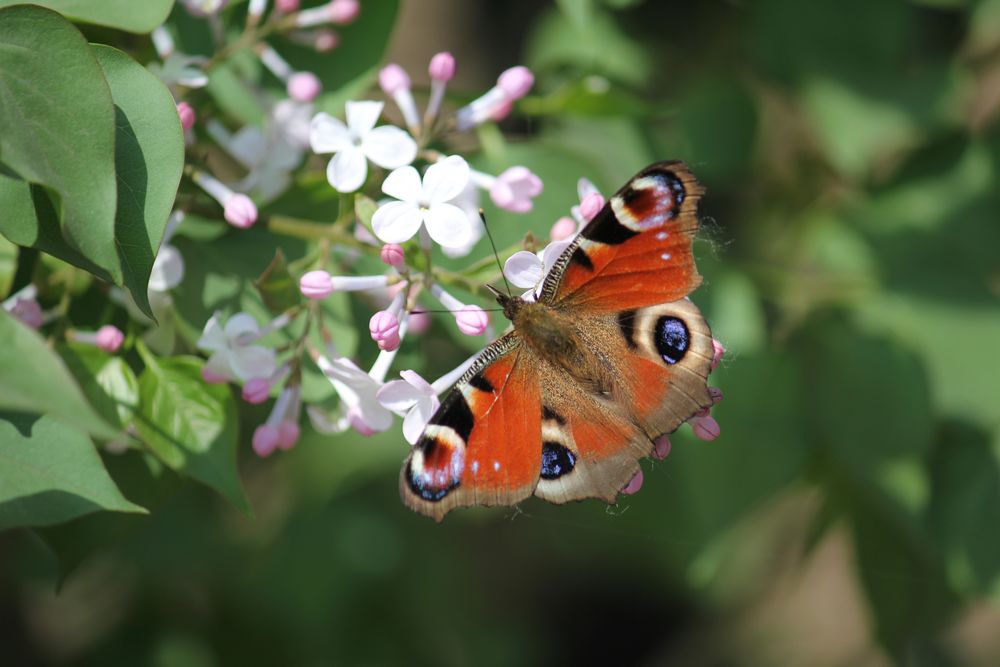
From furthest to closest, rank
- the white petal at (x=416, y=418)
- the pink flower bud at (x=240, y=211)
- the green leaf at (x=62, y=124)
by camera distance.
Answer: the pink flower bud at (x=240, y=211) → the white petal at (x=416, y=418) → the green leaf at (x=62, y=124)

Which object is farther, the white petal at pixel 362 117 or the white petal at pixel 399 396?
the white petal at pixel 362 117

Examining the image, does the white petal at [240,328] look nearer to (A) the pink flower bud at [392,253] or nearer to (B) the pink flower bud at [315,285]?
(B) the pink flower bud at [315,285]

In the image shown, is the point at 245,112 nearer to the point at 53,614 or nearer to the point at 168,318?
the point at 168,318

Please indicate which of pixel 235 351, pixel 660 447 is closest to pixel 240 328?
pixel 235 351

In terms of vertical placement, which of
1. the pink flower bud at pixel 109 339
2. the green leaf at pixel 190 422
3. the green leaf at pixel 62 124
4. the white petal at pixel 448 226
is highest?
the green leaf at pixel 62 124

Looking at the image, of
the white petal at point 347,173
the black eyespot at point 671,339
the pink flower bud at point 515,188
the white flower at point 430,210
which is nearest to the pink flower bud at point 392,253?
the white flower at point 430,210

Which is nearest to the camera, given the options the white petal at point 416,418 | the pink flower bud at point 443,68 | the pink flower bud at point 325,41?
the white petal at point 416,418

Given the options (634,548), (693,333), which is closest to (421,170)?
(693,333)
